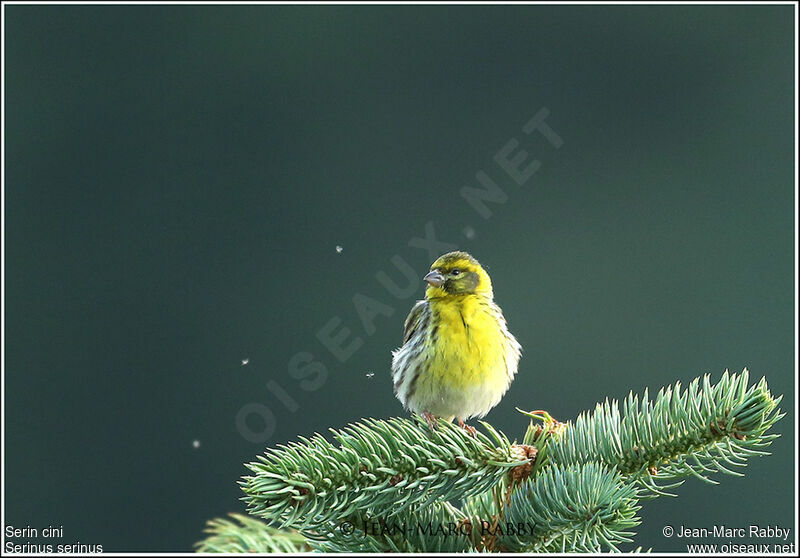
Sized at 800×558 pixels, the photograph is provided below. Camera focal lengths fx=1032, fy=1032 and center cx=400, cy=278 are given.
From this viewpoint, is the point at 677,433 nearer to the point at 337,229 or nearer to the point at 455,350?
the point at 455,350

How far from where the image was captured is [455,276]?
4.37 m

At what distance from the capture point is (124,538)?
12602 millimetres

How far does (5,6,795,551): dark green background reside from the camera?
1412 centimetres

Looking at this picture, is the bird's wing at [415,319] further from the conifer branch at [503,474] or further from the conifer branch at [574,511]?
the conifer branch at [574,511]

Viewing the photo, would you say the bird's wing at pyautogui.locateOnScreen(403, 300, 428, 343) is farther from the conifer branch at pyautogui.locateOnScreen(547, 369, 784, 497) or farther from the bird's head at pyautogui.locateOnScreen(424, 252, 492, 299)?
the conifer branch at pyautogui.locateOnScreen(547, 369, 784, 497)

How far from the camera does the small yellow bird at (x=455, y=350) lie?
4156 millimetres

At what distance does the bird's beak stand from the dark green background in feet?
19.7

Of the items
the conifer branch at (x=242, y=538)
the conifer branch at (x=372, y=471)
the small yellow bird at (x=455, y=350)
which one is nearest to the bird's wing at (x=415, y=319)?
the small yellow bird at (x=455, y=350)

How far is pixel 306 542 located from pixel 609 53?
21.9m

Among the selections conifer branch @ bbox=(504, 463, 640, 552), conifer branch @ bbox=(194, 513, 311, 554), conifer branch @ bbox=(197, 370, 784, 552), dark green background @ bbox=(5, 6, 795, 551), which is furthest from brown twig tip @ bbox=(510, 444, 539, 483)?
dark green background @ bbox=(5, 6, 795, 551)

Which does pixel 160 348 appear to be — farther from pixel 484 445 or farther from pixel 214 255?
pixel 484 445

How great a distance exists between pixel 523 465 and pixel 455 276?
170 cm

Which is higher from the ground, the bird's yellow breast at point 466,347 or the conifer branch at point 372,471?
the bird's yellow breast at point 466,347

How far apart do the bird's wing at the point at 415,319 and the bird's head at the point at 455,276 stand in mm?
70
